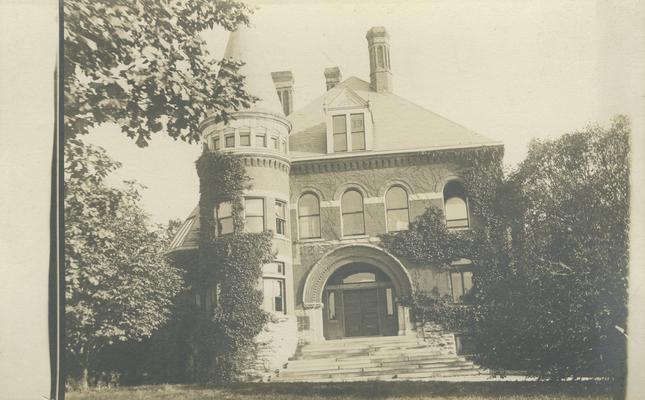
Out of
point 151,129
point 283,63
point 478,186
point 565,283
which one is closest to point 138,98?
point 151,129

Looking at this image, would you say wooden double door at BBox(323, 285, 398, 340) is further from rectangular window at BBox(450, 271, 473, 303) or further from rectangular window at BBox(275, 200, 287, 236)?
rectangular window at BBox(275, 200, 287, 236)

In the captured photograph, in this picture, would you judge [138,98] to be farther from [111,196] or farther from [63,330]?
[63,330]

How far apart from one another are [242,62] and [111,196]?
9.19 ft

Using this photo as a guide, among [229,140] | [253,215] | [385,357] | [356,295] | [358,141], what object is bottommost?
[385,357]

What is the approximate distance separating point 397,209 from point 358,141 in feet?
5.47

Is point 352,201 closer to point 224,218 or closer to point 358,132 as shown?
point 358,132

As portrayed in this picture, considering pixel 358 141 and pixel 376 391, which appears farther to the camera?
pixel 358 141

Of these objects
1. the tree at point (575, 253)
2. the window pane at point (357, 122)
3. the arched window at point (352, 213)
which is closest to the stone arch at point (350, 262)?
the arched window at point (352, 213)

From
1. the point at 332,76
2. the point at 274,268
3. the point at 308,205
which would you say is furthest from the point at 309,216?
the point at 332,76

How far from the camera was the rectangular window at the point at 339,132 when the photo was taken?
37.5ft

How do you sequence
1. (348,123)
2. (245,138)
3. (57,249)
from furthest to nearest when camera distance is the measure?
(348,123) → (245,138) → (57,249)

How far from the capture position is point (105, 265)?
8.60 meters

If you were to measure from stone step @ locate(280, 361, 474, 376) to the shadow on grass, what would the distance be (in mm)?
309

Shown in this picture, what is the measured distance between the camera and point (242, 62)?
25.5 feet
